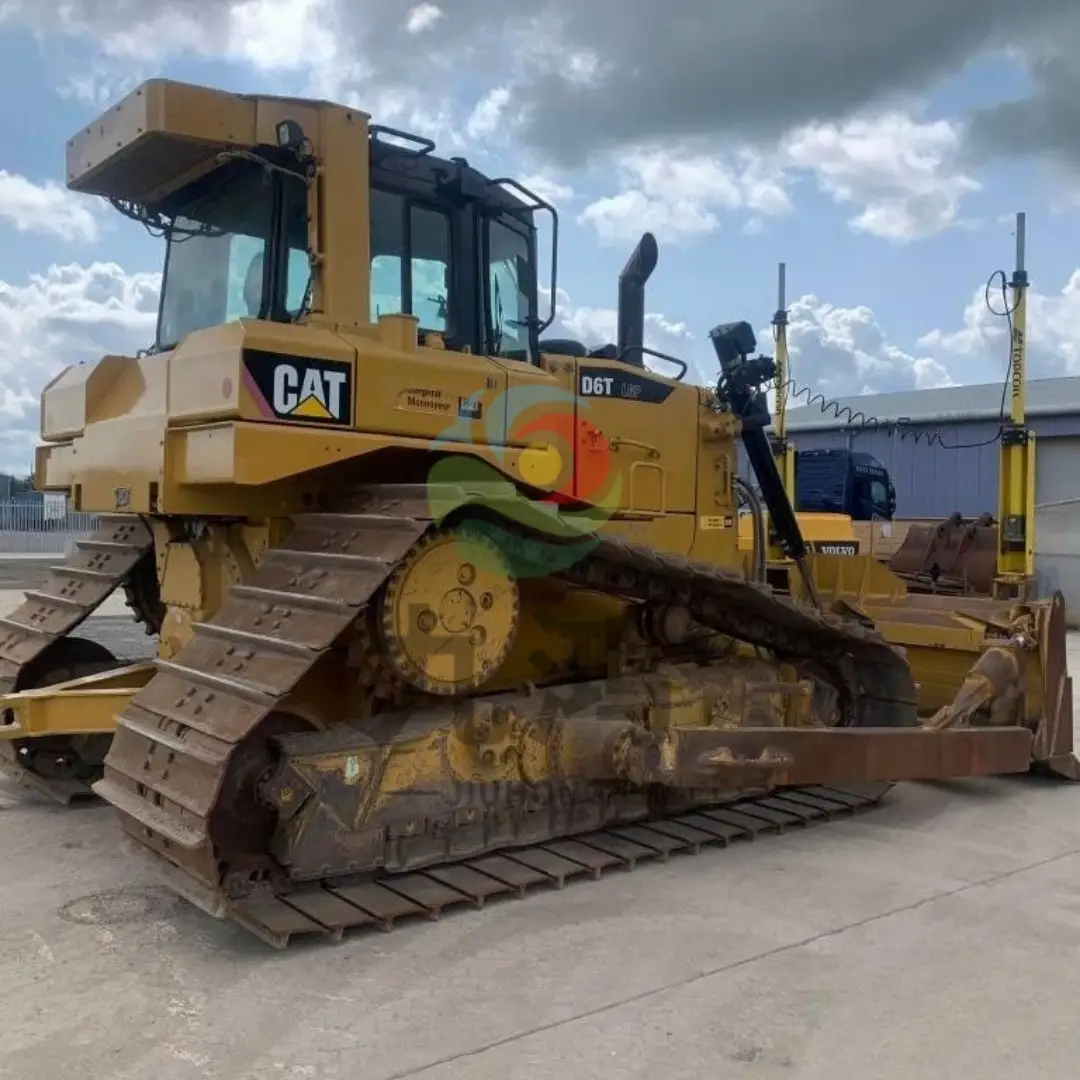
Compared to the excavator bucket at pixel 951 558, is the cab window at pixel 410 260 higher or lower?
higher

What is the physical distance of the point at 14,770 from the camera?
6230mm

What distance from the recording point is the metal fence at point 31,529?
30531 millimetres

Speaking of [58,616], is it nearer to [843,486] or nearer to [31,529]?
[843,486]

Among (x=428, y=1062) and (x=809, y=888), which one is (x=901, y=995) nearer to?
(x=809, y=888)

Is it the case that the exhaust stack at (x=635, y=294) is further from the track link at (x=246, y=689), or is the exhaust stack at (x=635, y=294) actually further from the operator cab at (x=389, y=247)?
the track link at (x=246, y=689)

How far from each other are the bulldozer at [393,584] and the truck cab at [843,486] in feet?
39.0

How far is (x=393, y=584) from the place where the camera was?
454 centimetres

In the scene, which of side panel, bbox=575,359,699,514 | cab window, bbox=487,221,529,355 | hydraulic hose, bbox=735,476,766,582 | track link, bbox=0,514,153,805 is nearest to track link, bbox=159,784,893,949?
hydraulic hose, bbox=735,476,766,582

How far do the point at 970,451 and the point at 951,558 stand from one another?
1306 centimetres

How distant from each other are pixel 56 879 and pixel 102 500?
1714 millimetres

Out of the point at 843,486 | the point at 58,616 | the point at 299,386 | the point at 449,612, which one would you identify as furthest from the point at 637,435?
the point at 843,486

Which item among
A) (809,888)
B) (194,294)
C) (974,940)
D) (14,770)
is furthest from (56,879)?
Result: (974,940)

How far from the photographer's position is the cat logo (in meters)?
4.61

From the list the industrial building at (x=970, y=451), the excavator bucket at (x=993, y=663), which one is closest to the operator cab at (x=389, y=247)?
the excavator bucket at (x=993, y=663)
